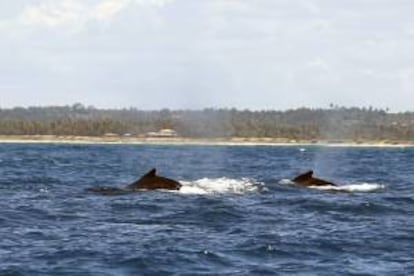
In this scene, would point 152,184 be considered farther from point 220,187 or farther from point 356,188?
point 356,188

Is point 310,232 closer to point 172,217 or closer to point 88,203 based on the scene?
point 172,217

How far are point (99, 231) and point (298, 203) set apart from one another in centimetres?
1466

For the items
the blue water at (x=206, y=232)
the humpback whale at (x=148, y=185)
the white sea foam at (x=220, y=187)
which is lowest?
the blue water at (x=206, y=232)

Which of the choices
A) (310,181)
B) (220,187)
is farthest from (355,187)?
(220,187)

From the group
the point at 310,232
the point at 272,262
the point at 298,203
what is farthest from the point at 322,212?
the point at 272,262

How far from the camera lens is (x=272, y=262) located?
30.9m

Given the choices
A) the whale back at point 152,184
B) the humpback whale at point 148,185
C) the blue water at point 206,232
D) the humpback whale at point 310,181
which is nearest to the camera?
the blue water at point 206,232

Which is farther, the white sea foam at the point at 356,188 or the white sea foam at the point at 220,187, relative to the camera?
the white sea foam at the point at 356,188

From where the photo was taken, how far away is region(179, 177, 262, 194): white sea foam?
5575 cm

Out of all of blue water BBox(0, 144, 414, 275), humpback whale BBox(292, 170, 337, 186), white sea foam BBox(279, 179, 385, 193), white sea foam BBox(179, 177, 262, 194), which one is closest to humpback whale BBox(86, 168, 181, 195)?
white sea foam BBox(179, 177, 262, 194)

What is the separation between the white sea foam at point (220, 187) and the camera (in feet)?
183

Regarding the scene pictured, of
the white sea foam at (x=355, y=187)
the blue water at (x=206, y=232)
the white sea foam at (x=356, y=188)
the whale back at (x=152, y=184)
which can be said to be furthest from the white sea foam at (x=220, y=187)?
the white sea foam at (x=356, y=188)

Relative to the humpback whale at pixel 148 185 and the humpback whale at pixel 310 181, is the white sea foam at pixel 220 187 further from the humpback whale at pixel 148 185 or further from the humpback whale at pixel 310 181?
the humpback whale at pixel 310 181

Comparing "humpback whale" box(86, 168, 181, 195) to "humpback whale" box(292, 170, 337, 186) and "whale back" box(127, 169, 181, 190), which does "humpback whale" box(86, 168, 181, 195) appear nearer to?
"whale back" box(127, 169, 181, 190)
